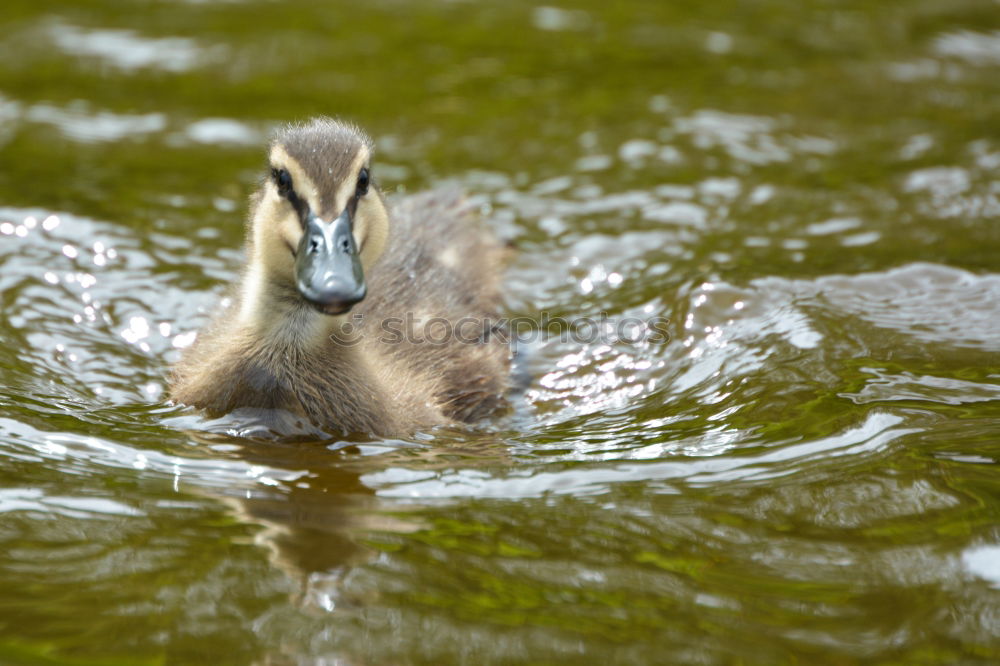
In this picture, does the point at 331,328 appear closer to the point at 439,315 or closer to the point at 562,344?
the point at 439,315

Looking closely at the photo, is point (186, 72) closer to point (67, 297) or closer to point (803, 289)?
point (67, 297)

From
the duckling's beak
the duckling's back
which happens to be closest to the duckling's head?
the duckling's beak

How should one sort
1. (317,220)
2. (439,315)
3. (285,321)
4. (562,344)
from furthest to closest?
(562,344), (439,315), (285,321), (317,220)

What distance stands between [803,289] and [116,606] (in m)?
3.65

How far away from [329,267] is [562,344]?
6.50 ft

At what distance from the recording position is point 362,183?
448 cm

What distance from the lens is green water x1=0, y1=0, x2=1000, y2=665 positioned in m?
3.23

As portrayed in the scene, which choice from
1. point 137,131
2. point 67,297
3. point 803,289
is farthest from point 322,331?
point 137,131

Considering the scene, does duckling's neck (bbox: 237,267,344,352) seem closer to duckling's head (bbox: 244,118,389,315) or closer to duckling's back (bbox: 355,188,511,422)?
duckling's head (bbox: 244,118,389,315)

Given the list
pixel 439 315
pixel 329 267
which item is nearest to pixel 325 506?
pixel 329 267

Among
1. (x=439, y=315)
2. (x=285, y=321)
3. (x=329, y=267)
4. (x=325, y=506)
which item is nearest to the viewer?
(x=325, y=506)

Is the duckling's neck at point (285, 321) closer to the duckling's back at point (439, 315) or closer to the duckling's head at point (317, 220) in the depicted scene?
the duckling's head at point (317, 220)

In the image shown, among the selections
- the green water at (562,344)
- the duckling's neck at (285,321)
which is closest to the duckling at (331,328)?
the duckling's neck at (285,321)

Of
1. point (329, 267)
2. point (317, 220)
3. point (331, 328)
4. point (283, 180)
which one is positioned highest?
point (283, 180)
